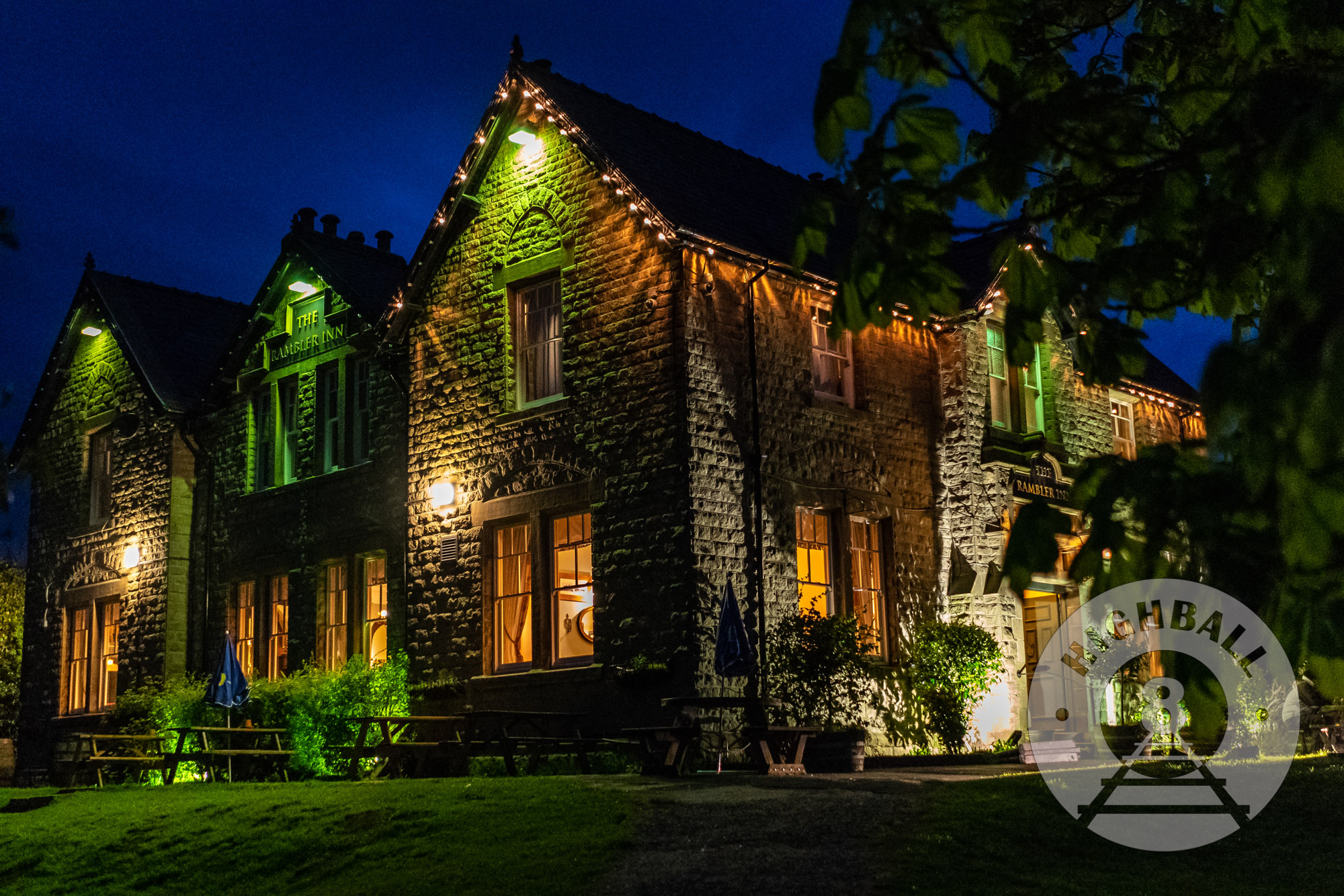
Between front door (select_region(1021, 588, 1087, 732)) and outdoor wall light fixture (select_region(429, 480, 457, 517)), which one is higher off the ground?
outdoor wall light fixture (select_region(429, 480, 457, 517))

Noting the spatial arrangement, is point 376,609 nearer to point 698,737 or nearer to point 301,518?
point 301,518

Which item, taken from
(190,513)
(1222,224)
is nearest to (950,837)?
(1222,224)

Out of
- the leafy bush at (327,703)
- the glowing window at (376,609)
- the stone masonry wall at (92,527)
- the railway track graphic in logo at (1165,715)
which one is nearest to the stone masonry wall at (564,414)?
the leafy bush at (327,703)

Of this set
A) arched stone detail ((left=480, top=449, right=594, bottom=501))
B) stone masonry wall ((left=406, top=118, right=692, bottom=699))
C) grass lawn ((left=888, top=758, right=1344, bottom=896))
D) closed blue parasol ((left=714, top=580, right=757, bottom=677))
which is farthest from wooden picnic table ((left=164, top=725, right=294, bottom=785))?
grass lawn ((left=888, top=758, right=1344, bottom=896))

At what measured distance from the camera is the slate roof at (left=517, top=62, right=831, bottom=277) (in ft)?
55.7

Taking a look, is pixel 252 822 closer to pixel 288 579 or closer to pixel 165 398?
pixel 288 579

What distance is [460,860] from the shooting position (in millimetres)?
9766

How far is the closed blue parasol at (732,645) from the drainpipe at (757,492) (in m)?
1.23

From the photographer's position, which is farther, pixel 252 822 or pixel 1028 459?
pixel 1028 459

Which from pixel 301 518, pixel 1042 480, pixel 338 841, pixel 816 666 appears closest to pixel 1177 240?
pixel 338 841

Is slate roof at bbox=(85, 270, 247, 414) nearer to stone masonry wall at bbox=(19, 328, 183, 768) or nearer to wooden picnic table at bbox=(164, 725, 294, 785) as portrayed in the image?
stone masonry wall at bbox=(19, 328, 183, 768)

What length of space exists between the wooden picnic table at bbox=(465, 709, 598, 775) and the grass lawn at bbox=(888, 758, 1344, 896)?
510 centimetres

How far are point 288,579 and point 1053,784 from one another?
14.0 meters

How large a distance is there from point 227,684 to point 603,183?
27.6ft
